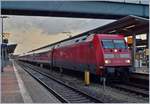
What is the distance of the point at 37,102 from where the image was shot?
1550 centimetres

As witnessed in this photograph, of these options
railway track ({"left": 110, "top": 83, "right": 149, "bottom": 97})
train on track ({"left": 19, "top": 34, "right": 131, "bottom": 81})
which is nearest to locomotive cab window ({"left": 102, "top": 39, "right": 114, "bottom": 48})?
train on track ({"left": 19, "top": 34, "right": 131, "bottom": 81})

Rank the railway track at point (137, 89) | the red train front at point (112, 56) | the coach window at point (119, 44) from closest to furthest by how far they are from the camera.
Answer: the railway track at point (137, 89) < the red train front at point (112, 56) < the coach window at point (119, 44)

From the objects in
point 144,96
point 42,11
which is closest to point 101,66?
point 144,96

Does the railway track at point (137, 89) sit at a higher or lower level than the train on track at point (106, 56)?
lower

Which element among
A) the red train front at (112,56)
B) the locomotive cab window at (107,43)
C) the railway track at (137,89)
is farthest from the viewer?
the locomotive cab window at (107,43)

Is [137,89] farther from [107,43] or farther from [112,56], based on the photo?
[107,43]

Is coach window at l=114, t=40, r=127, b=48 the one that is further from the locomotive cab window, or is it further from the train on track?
the locomotive cab window

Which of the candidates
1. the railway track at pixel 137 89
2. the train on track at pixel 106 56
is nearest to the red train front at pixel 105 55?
the train on track at pixel 106 56

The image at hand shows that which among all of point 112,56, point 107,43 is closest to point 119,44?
point 107,43

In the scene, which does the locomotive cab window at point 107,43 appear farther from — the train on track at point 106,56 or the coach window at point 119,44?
the coach window at point 119,44

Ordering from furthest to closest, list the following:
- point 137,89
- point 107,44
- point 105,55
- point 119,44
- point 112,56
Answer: point 119,44 → point 107,44 → point 112,56 → point 105,55 → point 137,89

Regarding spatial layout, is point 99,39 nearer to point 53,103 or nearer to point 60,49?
point 53,103

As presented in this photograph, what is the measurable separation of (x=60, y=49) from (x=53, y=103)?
2166cm

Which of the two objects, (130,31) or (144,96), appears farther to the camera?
(130,31)
